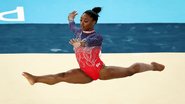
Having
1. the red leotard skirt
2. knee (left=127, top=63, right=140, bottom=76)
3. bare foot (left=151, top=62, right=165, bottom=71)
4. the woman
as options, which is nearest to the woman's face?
the woman

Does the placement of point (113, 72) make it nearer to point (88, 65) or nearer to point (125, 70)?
point (125, 70)

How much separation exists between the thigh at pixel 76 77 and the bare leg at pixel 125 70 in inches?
6.3

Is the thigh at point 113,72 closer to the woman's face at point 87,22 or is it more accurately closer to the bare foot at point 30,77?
the woman's face at point 87,22

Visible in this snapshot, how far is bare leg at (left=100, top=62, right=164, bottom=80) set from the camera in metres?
4.05

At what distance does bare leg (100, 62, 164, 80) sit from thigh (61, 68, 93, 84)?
0.52ft

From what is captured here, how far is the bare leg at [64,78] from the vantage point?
13.3 feet

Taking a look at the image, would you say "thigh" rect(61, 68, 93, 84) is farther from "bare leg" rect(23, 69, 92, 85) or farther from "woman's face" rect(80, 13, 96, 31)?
"woman's face" rect(80, 13, 96, 31)

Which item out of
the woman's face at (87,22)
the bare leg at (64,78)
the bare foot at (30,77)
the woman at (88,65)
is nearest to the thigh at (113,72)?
the woman at (88,65)

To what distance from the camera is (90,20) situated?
384 cm

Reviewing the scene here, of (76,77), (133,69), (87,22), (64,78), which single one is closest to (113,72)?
(133,69)

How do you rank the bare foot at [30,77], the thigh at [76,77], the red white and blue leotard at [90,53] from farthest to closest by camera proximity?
1. the bare foot at [30,77]
2. the thigh at [76,77]
3. the red white and blue leotard at [90,53]

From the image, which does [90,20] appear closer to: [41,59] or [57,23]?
[41,59]

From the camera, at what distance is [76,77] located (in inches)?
160

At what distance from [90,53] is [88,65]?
13 cm
